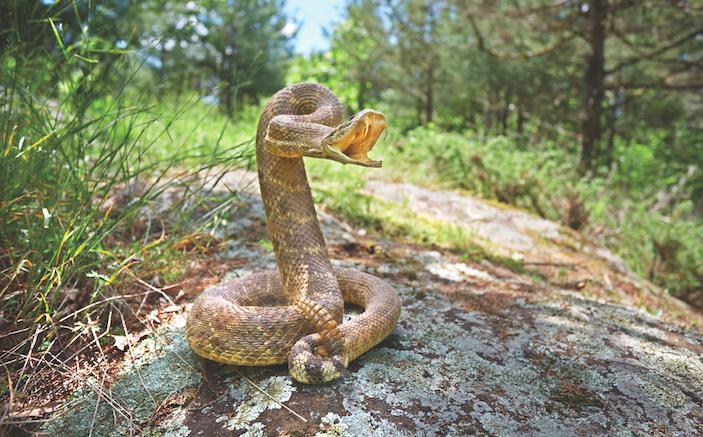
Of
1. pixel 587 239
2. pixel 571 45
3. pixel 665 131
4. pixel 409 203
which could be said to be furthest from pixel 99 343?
pixel 665 131

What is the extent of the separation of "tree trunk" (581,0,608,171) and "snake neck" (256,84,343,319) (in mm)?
8289

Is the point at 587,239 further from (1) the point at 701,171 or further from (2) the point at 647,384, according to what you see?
(1) the point at 701,171

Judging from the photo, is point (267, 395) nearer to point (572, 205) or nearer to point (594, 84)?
point (572, 205)

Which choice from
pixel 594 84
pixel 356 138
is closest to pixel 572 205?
pixel 594 84

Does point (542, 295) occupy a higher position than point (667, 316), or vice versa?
point (542, 295)

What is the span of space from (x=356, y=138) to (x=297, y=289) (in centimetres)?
95

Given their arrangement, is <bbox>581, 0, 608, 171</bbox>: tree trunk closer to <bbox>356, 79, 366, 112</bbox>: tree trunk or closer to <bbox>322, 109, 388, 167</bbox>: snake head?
<bbox>322, 109, 388, 167</bbox>: snake head

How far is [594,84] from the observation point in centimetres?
956

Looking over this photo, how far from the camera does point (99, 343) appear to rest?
8.29 feet

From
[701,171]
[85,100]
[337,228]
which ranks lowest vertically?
[701,171]

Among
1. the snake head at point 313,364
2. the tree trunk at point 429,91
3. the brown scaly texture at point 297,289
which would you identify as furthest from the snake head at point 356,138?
the tree trunk at point 429,91

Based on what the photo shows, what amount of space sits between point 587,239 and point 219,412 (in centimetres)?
565

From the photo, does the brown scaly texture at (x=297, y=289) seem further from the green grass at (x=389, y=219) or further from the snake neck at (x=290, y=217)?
the green grass at (x=389, y=219)

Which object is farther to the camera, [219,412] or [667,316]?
[667,316]
